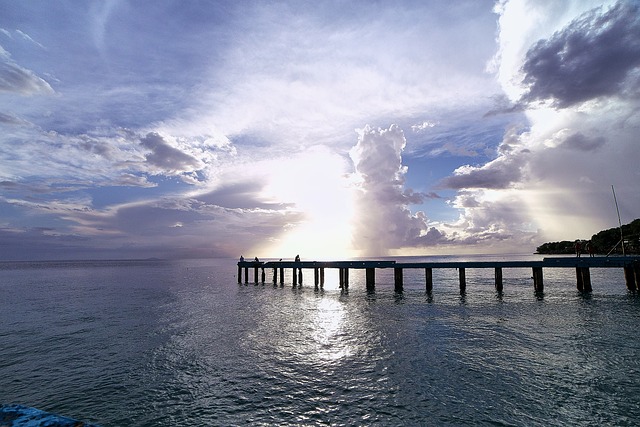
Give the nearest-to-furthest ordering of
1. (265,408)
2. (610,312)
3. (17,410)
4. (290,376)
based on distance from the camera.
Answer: (17,410) < (265,408) < (290,376) < (610,312)

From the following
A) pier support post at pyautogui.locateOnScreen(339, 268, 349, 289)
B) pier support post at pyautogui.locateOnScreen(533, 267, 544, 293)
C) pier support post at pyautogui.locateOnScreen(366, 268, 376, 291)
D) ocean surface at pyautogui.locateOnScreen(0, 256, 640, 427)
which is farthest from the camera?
pier support post at pyautogui.locateOnScreen(339, 268, 349, 289)

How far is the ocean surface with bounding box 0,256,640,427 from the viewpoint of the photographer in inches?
370

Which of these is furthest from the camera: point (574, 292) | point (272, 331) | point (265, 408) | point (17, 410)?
point (574, 292)

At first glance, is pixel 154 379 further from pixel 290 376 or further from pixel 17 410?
pixel 17 410

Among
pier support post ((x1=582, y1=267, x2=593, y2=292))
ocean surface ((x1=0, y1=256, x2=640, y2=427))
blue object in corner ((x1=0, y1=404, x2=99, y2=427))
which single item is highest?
blue object in corner ((x1=0, y1=404, x2=99, y2=427))

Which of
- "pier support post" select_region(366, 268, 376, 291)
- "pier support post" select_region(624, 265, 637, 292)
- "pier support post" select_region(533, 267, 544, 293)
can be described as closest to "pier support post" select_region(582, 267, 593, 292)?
"pier support post" select_region(624, 265, 637, 292)

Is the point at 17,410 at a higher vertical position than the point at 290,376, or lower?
higher

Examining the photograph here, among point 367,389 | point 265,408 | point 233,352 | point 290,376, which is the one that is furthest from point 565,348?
point 233,352

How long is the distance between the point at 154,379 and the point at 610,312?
93.9 ft

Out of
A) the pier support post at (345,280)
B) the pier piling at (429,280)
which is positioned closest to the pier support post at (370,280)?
the pier support post at (345,280)

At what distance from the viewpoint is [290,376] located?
12.2m

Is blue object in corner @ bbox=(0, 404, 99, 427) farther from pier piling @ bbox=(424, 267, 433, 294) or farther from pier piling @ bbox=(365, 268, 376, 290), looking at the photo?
pier piling @ bbox=(365, 268, 376, 290)

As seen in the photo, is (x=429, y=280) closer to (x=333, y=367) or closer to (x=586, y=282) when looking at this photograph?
(x=586, y=282)

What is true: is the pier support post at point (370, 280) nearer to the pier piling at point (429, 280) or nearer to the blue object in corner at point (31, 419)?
the pier piling at point (429, 280)
